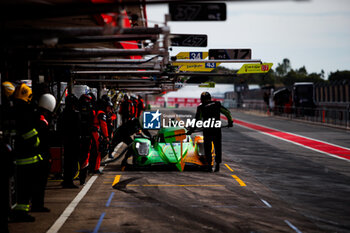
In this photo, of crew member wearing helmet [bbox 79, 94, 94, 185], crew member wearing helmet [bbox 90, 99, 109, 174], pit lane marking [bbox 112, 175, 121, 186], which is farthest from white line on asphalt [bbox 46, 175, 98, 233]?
crew member wearing helmet [bbox 90, 99, 109, 174]

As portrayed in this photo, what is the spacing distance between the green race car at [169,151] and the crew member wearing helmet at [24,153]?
189 inches

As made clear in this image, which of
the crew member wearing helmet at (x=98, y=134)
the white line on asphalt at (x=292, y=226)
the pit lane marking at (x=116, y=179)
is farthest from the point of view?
the crew member wearing helmet at (x=98, y=134)

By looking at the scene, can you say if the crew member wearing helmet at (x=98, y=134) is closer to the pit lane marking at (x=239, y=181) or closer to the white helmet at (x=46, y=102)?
the white helmet at (x=46, y=102)

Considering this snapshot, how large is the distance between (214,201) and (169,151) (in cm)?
367

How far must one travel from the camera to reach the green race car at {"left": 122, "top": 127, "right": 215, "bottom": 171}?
1219cm

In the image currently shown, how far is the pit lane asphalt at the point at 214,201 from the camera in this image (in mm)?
7035

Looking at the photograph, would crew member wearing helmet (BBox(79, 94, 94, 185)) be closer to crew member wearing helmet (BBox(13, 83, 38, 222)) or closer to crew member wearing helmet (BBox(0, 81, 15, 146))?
crew member wearing helmet (BBox(13, 83, 38, 222))

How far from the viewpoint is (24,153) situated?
7.44 metres

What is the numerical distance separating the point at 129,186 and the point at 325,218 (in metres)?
4.25

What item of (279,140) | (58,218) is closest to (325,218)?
(58,218)

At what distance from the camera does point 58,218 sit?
24.5ft

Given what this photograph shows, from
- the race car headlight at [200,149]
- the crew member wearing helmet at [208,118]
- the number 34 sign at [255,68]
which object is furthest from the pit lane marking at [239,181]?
the number 34 sign at [255,68]

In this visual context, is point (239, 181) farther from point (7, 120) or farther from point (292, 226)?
point (7, 120)

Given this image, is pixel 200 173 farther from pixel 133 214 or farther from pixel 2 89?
pixel 2 89
